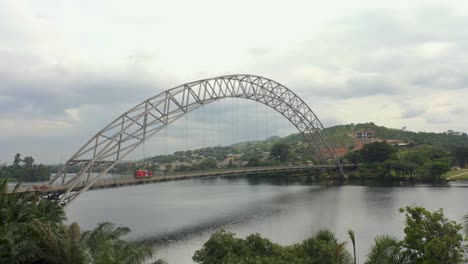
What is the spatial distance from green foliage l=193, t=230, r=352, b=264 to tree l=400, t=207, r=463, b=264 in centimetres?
255

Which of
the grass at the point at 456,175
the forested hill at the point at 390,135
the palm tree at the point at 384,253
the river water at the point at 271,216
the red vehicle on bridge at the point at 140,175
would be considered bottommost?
the river water at the point at 271,216

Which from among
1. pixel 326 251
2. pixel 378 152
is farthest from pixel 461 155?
pixel 326 251

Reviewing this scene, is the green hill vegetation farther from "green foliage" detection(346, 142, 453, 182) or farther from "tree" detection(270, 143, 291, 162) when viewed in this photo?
"green foliage" detection(346, 142, 453, 182)

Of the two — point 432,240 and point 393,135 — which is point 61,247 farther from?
point 393,135

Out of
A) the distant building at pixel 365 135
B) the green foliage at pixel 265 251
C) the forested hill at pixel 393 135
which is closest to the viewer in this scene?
the green foliage at pixel 265 251

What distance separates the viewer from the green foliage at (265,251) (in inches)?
576

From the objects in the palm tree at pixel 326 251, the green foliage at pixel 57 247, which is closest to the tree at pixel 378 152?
the palm tree at pixel 326 251

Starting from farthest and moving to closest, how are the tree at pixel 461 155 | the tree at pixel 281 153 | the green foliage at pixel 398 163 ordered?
the tree at pixel 281 153 → the tree at pixel 461 155 → the green foliage at pixel 398 163

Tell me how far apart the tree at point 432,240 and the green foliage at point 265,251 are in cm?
255

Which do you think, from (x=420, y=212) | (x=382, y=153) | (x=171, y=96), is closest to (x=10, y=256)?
(x=420, y=212)

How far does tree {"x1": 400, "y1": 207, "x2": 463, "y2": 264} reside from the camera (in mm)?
12727

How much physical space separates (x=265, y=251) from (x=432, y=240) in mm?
6954

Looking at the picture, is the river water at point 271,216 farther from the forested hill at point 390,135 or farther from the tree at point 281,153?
the forested hill at point 390,135

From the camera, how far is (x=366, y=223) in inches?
1321
